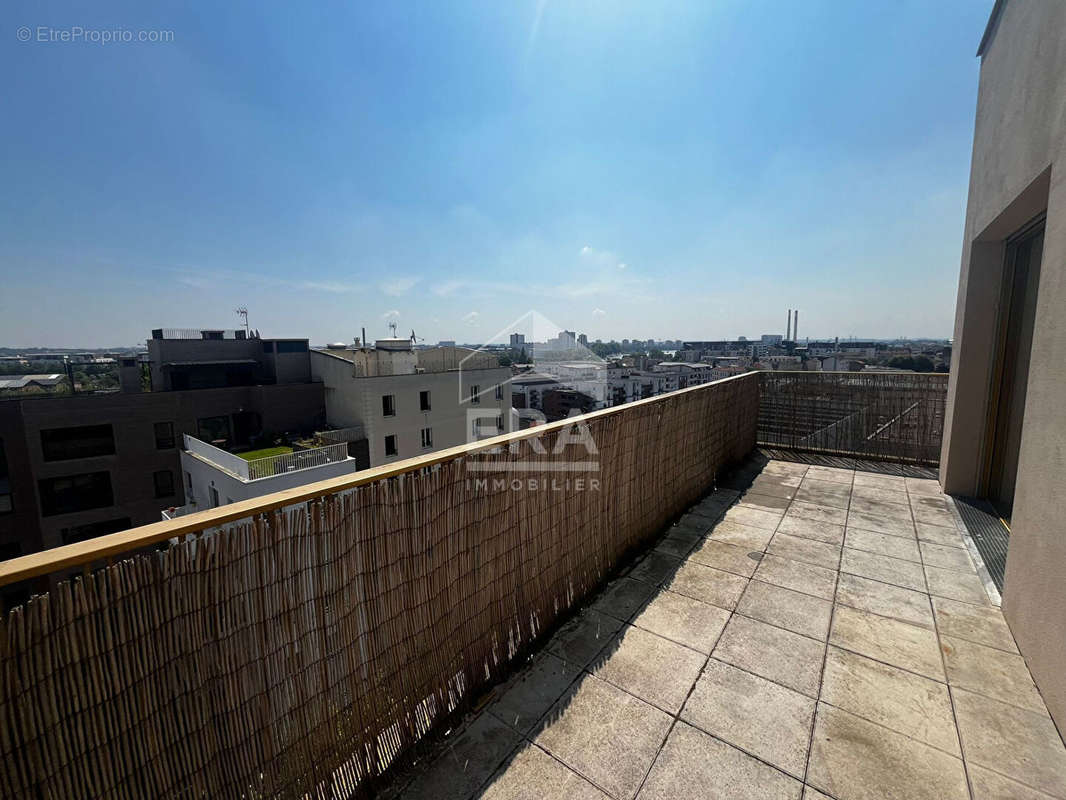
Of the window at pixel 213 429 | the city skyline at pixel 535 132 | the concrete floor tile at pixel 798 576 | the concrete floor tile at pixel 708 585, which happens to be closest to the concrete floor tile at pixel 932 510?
the concrete floor tile at pixel 798 576

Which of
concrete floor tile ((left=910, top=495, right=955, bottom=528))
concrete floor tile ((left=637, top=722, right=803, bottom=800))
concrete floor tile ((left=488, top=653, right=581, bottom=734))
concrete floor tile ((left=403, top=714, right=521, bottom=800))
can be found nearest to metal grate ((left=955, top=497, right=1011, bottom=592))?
concrete floor tile ((left=910, top=495, right=955, bottom=528))

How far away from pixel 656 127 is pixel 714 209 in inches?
134

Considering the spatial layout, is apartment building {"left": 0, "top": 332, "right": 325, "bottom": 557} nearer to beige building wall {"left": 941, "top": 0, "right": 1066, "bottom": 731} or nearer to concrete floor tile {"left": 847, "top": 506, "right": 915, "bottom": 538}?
concrete floor tile {"left": 847, "top": 506, "right": 915, "bottom": 538}

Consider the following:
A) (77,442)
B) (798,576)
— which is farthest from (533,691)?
(77,442)

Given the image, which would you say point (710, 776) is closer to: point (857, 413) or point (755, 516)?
point (755, 516)

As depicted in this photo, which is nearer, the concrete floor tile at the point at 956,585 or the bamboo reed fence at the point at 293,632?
the bamboo reed fence at the point at 293,632

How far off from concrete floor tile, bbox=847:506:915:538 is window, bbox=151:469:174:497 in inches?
825

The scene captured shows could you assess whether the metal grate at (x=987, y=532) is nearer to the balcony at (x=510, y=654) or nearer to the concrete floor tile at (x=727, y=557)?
the balcony at (x=510, y=654)

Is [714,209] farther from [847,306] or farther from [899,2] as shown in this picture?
[847,306]

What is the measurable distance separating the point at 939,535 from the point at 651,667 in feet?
10.2

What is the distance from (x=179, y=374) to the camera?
17672mm

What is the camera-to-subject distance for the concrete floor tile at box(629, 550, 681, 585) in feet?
9.30

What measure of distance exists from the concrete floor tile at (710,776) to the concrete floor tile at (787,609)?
97 cm

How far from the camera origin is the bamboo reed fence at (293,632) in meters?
0.87
